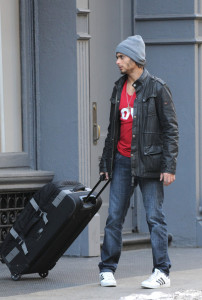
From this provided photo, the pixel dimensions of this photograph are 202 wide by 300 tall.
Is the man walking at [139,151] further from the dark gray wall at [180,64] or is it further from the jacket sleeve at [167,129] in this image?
the dark gray wall at [180,64]

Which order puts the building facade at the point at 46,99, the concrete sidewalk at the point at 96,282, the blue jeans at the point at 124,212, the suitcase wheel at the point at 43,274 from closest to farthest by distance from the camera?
the concrete sidewalk at the point at 96,282, the blue jeans at the point at 124,212, the suitcase wheel at the point at 43,274, the building facade at the point at 46,99

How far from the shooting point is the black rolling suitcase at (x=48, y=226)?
7.44m

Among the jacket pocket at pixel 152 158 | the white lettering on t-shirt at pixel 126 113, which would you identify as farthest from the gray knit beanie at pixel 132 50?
the jacket pocket at pixel 152 158

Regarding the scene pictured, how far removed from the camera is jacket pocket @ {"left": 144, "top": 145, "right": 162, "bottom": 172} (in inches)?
291

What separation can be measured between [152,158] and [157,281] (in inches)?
38.2

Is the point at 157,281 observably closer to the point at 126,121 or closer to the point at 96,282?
the point at 96,282

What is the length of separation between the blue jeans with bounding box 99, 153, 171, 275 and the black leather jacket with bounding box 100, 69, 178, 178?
13 cm

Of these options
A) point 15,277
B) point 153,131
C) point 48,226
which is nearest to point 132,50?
point 153,131

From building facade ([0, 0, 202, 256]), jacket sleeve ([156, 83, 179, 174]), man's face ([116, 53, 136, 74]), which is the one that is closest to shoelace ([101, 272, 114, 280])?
jacket sleeve ([156, 83, 179, 174])

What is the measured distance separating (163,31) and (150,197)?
3.25 m

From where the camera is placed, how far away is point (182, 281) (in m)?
7.85

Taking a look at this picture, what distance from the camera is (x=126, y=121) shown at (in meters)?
7.53

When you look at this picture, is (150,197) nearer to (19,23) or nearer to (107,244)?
(107,244)

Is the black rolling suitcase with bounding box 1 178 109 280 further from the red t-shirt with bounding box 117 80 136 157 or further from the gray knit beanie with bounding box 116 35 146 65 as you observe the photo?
the gray knit beanie with bounding box 116 35 146 65
